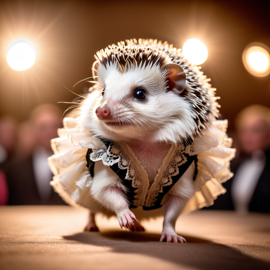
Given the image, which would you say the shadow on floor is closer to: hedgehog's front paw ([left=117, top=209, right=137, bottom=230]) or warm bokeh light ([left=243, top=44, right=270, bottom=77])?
hedgehog's front paw ([left=117, top=209, right=137, bottom=230])

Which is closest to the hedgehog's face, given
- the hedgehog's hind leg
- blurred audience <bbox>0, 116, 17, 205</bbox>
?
the hedgehog's hind leg

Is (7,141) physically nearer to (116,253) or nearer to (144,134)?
(144,134)

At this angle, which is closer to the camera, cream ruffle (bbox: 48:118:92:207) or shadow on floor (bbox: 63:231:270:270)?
shadow on floor (bbox: 63:231:270:270)

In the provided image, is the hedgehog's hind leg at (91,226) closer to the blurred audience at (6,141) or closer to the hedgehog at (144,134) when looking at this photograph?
the hedgehog at (144,134)

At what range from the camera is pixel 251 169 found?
13.4 ft

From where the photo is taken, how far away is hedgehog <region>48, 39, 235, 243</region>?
5.15 feet

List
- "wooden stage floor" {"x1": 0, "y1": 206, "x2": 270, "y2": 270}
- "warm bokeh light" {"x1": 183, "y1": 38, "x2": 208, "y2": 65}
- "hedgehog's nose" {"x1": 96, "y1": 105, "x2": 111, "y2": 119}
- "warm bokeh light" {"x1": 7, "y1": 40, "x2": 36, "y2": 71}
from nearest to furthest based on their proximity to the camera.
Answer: "wooden stage floor" {"x1": 0, "y1": 206, "x2": 270, "y2": 270}
"hedgehog's nose" {"x1": 96, "y1": 105, "x2": 111, "y2": 119}
"warm bokeh light" {"x1": 7, "y1": 40, "x2": 36, "y2": 71}
"warm bokeh light" {"x1": 183, "y1": 38, "x2": 208, "y2": 65}

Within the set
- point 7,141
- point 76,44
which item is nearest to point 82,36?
point 76,44

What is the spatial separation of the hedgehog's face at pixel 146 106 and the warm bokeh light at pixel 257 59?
270 cm

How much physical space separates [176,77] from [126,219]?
2.59 ft

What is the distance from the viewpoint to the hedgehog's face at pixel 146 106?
5.03 feet

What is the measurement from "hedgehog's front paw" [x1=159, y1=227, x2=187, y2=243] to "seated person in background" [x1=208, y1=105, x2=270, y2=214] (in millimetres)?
2457

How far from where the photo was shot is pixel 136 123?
60.4 inches

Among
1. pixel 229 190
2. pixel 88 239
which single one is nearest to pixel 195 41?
pixel 229 190
